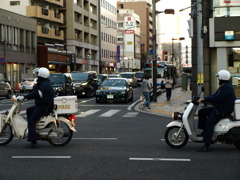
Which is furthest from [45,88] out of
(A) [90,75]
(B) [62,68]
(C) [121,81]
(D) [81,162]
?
(B) [62,68]

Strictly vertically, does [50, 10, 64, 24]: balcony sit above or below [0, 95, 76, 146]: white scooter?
above

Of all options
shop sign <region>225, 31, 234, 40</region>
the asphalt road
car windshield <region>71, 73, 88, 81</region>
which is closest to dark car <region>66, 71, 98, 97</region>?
car windshield <region>71, 73, 88, 81</region>

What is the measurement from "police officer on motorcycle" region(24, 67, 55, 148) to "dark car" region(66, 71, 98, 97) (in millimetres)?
23998

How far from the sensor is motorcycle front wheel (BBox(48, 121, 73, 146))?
10285mm

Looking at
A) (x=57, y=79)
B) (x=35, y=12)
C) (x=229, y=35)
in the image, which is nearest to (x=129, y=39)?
(x=35, y=12)

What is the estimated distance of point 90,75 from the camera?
36.9 metres

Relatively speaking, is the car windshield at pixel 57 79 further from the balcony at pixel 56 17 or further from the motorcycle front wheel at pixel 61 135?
the balcony at pixel 56 17

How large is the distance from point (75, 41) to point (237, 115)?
68241 mm

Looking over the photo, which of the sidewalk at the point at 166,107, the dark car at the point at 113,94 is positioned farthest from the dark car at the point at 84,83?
the sidewalk at the point at 166,107

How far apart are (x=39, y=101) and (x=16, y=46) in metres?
48.2

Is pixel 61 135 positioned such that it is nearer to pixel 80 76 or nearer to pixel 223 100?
pixel 223 100

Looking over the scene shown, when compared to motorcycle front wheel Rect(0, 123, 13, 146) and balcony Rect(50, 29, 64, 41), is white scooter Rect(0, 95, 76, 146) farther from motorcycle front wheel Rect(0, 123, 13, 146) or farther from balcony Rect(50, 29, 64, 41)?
balcony Rect(50, 29, 64, 41)

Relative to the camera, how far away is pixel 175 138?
10109mm

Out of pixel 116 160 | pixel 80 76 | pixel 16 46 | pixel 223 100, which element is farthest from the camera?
pixel 16 46
